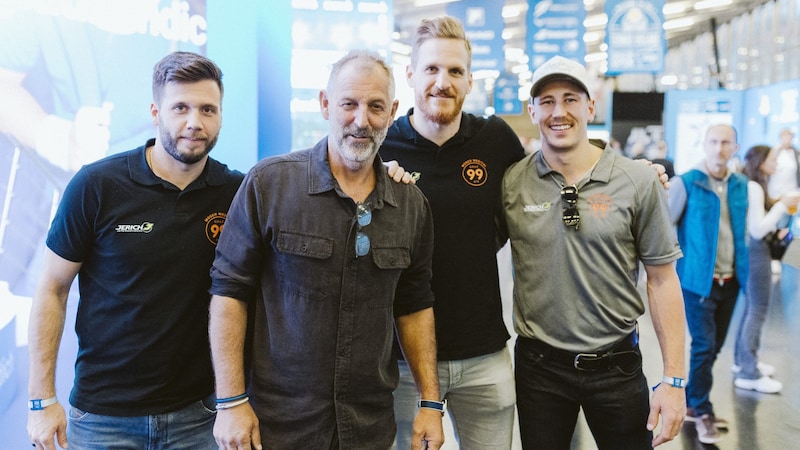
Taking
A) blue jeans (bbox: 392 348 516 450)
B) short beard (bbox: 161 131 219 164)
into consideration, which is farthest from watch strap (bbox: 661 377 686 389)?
short beard (bbox: 161 131 219 164)

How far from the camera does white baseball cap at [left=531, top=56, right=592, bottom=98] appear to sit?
209 centimetres

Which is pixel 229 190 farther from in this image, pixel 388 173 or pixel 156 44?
pixel 156 44

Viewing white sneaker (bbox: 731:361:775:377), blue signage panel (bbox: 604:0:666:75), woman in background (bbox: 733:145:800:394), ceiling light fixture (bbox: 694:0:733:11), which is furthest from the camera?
ceiling light fixture (bbox: 694:0:733:11)

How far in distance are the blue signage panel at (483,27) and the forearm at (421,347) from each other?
8.02 m

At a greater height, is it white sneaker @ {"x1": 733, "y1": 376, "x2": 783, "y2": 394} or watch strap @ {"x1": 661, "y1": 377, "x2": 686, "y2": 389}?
watch strap @ {"x1": 661, "y1": 377, "x2": 686, "y2": 389}

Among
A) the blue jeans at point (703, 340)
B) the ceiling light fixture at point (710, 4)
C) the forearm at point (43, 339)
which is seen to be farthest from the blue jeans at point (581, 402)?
the ceiling light fixture at point (710, 4)

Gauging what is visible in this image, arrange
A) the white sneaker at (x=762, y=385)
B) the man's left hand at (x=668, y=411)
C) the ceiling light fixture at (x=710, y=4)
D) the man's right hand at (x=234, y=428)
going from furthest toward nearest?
the ceiling light fixture at (x=710, y=4) → the white sneaker at (x=762, y=385) → the man's left hand at (x=668, y=411) → the man's right hand at (x=234, y=428)

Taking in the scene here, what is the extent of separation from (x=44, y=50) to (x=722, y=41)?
19.2 m

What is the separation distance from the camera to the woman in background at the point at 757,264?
451 centimetres

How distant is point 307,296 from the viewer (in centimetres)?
168

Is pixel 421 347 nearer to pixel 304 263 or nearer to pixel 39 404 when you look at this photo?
pixel 304 263

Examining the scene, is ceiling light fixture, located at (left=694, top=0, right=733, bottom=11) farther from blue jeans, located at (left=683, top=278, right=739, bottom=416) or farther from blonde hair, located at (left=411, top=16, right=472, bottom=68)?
blonde hair, located at (left=411, top=16, right=472, bottom=68)

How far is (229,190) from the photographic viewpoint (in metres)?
1.96

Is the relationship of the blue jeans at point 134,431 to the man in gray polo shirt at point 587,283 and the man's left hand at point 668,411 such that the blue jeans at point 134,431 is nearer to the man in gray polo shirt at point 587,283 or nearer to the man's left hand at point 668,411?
the man in gray polo shirt at point 587,283
